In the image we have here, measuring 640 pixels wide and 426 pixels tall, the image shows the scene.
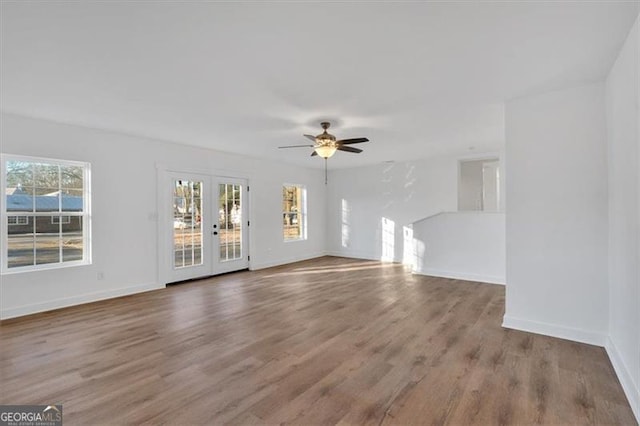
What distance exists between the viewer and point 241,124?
14.4 feet

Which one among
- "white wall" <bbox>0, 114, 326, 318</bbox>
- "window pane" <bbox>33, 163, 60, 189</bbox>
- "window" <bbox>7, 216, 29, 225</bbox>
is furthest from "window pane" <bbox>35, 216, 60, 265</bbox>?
"window pane" <bbox>33, 163, 60, 189</bbox>

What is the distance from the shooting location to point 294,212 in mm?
8305

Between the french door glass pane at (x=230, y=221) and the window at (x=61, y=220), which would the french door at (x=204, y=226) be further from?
the window at (x=61, y=220)

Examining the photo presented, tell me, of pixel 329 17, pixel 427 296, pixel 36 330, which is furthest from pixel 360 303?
pixel 36 330

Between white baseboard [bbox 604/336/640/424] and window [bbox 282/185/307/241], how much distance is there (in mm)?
6275

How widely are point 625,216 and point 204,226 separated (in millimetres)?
5984

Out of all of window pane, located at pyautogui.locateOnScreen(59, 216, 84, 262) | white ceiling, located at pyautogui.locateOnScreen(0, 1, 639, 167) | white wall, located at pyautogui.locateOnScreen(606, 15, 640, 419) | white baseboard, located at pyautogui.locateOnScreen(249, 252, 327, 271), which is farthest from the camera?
white baseboard, located at pyautogui.locateOnScreen(249, 252, 327, 271)

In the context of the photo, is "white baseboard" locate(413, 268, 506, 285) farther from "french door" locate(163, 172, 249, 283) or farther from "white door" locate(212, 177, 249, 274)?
"french door" locate(163, 172, 249, 283)

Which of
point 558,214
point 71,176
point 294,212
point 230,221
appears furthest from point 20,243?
point 558,214

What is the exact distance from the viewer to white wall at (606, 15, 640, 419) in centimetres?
215

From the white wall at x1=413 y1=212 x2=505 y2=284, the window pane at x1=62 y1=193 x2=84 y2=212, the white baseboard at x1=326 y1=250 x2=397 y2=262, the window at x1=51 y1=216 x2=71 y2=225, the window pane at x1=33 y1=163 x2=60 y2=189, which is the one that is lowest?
the white baseboard at x1=326 y1=250 x2=397 y2=262

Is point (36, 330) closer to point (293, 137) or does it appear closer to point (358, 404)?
point (358, 404)

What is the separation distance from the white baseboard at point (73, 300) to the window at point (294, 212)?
11.1ft

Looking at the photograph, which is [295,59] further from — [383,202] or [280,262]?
[383,202]
